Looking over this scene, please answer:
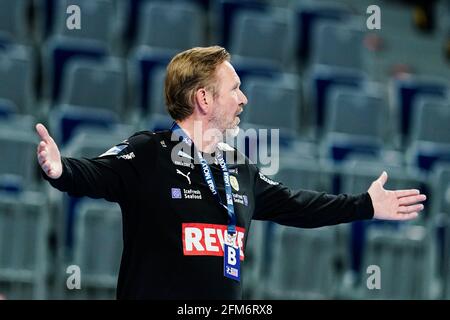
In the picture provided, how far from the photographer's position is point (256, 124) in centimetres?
755

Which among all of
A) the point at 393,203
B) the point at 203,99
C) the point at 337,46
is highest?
the point at 337,46

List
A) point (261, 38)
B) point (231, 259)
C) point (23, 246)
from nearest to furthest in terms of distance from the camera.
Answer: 1. point (231, 259)
2. point (23, 246)
3. point (261, 38)

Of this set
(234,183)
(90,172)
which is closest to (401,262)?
(234,183)

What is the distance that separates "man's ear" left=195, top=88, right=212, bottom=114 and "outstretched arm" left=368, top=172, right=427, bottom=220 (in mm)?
776

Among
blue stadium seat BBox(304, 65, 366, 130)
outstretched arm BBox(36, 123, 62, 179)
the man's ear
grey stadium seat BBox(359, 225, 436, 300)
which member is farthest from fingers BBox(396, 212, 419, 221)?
blue stadium seat BBox(304, 65, 366, 130)

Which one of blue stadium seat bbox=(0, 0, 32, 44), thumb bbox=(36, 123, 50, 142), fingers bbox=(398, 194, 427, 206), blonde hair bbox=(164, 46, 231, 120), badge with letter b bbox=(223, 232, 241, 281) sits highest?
blue stadium seat bbox=(0, 0, 32, 44)

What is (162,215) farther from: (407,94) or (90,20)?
(407,94)

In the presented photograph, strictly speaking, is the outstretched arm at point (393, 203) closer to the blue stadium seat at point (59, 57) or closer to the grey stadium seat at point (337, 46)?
the blue stadium seat at point (59, 57)

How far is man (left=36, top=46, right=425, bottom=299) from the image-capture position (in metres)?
3.53

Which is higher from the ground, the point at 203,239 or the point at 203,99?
the point at 203,99

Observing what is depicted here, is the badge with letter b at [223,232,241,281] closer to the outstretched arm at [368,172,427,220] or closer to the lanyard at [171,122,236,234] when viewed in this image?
the lanyard at [171,122,236,234]

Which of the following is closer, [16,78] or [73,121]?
[73,121]

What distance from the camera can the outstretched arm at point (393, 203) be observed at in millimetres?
4008

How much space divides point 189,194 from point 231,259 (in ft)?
0.93
